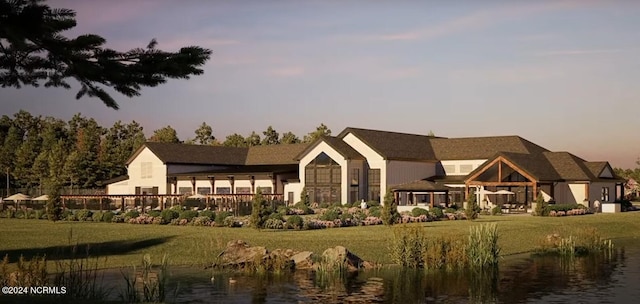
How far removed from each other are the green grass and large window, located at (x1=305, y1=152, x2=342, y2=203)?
2710 cm

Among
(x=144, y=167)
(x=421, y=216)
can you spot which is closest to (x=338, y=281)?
(x=421, y=216)

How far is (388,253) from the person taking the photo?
2898 centimetres

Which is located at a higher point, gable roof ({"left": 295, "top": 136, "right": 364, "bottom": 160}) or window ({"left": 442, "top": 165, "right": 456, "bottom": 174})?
gable roof ({"left": 295, "top": 136, "right": 364, "bottom": 160})

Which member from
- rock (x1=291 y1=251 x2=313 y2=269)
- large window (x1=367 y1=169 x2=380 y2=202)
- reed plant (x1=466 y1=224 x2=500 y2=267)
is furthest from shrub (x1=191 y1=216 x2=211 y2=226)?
large window (x1=367 y1=169 x2=380 y2=202)

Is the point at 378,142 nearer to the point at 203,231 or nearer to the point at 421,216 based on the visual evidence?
the point at 421,216

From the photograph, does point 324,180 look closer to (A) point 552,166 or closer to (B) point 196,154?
(B) point 196,154

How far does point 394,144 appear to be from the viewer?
2926 inches

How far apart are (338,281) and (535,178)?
41.7 meters

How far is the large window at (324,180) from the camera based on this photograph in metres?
70.4

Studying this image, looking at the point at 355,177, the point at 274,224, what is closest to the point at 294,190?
the point at 355,177

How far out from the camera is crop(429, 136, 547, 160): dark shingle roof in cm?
7444

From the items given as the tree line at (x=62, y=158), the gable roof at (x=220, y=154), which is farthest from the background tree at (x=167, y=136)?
the gable roof at (x=220, y=154)

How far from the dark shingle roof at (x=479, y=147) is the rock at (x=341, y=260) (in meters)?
49.5

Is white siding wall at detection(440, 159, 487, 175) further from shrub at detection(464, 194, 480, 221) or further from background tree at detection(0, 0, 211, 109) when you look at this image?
background tree at detection(0, 0, 211, 109)
